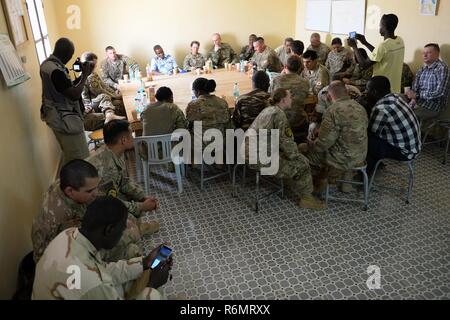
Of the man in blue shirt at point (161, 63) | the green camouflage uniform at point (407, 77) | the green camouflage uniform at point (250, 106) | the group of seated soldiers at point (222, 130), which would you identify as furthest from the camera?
the man in blue shirt at point (161, 63)

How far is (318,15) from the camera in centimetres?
668

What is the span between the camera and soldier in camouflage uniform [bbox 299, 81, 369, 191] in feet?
9.58

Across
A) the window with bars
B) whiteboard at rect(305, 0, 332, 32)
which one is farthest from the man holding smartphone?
the window with bars

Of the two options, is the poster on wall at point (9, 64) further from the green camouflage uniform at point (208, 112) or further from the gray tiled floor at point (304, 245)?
the gray tiled floor at point (304, 245)

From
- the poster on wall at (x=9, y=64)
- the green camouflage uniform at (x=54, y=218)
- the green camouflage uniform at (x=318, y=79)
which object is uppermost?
the poster on wall at (x=9, y=64)

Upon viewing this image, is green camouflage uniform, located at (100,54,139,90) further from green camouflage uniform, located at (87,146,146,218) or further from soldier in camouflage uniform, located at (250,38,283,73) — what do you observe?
green camouflage uniform, located at (87,146,146,218)

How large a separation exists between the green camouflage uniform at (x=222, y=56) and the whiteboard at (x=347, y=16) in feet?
6.48

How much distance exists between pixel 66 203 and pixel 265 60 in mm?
4609

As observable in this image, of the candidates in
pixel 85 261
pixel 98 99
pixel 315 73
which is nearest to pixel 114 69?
pixel 98 99

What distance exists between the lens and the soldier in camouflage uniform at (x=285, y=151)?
294 centimetres

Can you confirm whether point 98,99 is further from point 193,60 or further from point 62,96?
point 193,60

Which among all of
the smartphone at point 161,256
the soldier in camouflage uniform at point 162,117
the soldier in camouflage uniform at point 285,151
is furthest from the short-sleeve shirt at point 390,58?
the smartphone at point 161,256

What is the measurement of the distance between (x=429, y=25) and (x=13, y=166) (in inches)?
189

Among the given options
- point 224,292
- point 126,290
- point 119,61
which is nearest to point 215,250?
point 224,292
